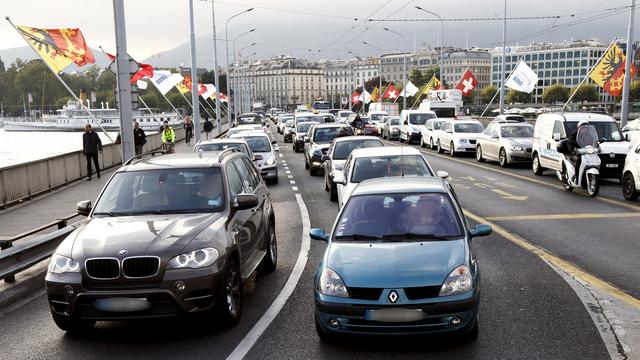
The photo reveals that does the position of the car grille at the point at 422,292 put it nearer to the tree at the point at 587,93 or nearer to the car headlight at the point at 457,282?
the car headlight at the point at 457,282

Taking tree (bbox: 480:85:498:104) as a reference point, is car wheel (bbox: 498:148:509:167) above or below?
below

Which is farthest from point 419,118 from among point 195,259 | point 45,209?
point 195,259

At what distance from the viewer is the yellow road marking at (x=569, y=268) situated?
7043 mm

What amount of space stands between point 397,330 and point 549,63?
618ft

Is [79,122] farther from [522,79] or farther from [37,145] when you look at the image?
[522,79]

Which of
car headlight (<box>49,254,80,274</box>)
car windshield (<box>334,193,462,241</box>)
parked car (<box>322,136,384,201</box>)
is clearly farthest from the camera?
parked car (<box>322,136,384,201</box>)

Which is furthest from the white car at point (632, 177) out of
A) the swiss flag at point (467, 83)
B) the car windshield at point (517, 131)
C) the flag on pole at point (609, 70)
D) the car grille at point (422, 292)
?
the swiss flag at point (467, 83)

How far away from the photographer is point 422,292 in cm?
532

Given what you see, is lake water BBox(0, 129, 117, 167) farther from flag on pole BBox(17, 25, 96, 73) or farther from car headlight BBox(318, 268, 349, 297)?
car headlight BBox(318, 268, 349, 297)

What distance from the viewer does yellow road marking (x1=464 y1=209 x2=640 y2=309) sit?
23.1 ft

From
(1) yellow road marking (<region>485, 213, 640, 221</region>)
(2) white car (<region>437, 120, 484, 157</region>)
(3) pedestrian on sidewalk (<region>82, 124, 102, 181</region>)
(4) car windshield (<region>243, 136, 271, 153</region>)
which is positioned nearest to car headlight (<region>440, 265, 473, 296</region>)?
(1) yellow road marking (<region>485, 213, 640, 221</region>)

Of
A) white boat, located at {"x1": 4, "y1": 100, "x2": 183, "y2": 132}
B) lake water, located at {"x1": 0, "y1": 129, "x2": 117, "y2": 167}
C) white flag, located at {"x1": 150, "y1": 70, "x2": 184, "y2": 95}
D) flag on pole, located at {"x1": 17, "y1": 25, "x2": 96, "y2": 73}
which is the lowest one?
lake water, located at {"x1": 0, "y1": 129, "x2": 117, "y2": 167}

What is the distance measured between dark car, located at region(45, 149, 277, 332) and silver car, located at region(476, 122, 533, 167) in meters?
17.7

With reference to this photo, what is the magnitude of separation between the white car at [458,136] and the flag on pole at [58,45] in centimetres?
1616
